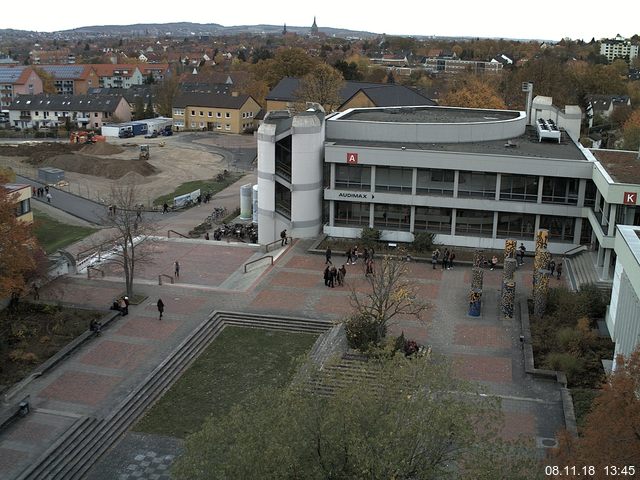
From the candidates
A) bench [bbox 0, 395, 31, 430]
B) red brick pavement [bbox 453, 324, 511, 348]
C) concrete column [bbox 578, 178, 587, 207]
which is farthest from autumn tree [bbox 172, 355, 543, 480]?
concrete column [bbox 578, 178, 587, 207]

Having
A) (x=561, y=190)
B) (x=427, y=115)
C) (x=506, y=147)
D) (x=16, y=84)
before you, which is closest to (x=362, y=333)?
(x=561, y=190)

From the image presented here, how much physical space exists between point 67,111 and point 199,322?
91.7 metres

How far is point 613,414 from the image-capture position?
14828 mm

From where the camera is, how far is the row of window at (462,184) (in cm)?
4209

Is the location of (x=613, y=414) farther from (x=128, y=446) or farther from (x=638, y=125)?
(x=638, y=125)

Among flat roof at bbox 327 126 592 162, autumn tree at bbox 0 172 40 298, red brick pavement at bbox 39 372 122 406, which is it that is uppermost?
flat roof at bbox 327 126 592 162

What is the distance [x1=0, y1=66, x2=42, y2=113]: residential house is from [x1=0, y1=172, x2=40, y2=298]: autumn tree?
379 feet

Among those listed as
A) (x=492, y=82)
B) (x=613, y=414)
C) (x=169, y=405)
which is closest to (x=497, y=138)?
(x=169, y=405)

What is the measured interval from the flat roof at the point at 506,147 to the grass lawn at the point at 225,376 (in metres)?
18.1

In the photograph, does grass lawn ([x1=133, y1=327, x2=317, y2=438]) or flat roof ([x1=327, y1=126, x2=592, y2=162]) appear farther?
flat roof ([x1=327, y1=126, x2=592, y2=162])

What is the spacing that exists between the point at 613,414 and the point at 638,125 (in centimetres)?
5922

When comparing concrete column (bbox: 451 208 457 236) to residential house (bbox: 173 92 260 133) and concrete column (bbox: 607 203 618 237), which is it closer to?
concrete column (bbox: 607 203 618 237)

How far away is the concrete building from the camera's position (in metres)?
23.2

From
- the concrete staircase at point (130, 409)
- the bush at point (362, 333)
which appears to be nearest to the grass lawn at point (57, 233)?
the concrete staircase at point (130, 409)
